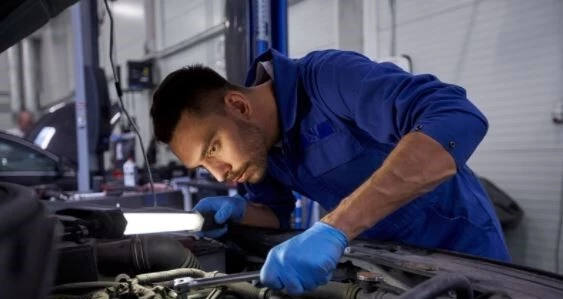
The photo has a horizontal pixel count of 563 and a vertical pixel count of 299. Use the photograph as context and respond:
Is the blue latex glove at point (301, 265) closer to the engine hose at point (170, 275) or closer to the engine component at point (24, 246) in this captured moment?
the engine hose at point (170, 275)

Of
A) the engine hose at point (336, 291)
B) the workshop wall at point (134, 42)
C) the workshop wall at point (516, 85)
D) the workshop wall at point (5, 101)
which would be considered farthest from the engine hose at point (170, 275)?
the workshop wall at point (5, 101)

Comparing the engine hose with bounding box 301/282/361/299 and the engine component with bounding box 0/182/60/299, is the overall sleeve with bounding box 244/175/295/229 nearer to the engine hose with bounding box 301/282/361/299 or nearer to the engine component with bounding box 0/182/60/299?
the engine hose with bounding box 301/282/361/299

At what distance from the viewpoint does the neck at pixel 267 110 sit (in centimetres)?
138

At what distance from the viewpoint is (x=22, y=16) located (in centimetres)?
107

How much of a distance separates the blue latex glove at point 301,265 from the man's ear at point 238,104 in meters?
0.54

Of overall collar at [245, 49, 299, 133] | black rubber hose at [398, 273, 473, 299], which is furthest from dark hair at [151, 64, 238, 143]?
black rubber hose at [398, 273, 473, 299]

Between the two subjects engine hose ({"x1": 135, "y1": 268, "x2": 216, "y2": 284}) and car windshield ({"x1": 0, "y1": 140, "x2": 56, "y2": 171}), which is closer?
engine hose ({"x1": 135, "y1": 268, "x2": 216, "y2": 284})

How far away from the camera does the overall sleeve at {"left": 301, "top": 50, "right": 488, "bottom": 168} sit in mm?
949

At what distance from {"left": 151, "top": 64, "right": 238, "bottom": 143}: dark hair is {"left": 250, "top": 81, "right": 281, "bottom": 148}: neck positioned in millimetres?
89

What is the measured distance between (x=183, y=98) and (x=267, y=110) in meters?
0.26

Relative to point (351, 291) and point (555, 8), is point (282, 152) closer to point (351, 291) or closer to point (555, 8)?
point (351, 291)

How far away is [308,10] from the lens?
4.88 meters

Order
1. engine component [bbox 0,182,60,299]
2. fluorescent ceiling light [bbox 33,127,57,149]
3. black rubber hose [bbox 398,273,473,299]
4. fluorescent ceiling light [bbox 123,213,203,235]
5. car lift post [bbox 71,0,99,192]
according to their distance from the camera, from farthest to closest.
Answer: fluorescent ceiling light [bbox 33,127,57,149]
car lift post [bbox 71,0,99,192]
fluorescent ceiling light [bbox 123,213,203,235]
black rubber hose [bbox 398,273,473,299]
engine component [bbox 0,182,60,299]

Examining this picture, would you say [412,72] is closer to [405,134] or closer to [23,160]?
[405,134]
